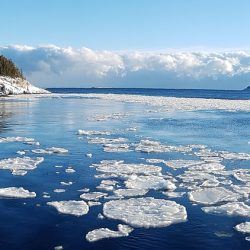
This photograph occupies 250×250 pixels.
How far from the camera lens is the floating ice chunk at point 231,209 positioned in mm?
10401

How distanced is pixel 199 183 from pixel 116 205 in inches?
138

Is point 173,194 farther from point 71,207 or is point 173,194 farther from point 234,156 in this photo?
point 234,156

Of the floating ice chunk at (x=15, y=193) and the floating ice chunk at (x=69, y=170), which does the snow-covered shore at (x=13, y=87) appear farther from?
the floating ice chunk at (x=15, y=193)

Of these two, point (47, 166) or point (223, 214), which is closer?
point (223, 214)

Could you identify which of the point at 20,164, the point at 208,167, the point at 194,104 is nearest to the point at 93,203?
the point at 20,164

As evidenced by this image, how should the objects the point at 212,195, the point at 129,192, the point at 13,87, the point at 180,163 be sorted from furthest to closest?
1. the point at 13,87
2. the point at 180,163
3. the point at 129,192
4. the point at 212,195

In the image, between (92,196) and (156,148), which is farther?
(156,148)

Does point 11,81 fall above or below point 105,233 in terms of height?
above

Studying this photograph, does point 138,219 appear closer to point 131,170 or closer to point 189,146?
point 131,170

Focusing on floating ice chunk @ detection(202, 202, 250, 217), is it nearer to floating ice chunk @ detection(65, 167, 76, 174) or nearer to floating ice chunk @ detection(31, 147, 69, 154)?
floating ice chunk @ detection(65, 167, 76, 174)

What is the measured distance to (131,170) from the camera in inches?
595

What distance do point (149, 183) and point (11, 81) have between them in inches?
3856

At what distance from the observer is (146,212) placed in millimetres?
10375

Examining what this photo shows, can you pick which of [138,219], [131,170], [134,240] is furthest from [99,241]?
[131,170]
